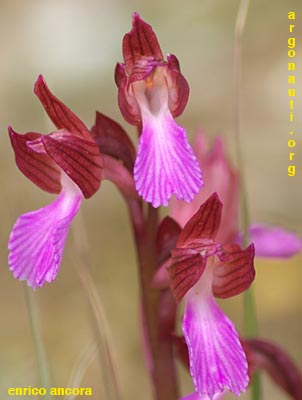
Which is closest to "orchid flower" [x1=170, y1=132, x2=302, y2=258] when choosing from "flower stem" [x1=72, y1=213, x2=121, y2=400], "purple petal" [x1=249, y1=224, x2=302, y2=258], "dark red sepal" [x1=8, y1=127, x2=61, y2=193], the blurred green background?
"purple petal" [x1=249, y1=224, x2=302, y2=258]

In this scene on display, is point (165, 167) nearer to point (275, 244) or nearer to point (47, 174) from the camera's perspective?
point (47, 174)

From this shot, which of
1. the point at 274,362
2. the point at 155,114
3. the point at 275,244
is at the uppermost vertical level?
the point at 155,114

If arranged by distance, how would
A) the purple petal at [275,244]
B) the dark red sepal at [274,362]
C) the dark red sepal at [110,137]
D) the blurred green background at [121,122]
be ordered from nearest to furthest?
the dark red sepal at [110,137], the dark red sepal at [274,362], the purple petal at [275,244], the blurred green background at [121,122]

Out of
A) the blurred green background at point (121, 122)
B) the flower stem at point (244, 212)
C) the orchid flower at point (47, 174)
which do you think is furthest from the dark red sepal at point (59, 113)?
the blurred green background at point (121, 122)

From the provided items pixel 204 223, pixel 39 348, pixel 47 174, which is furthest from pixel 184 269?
pixel 39 348

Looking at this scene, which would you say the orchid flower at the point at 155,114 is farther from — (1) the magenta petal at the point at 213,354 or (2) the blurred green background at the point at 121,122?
(2) the blurred green background at the point at 121,122

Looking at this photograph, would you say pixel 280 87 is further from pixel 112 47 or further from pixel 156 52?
pixel 156 52
